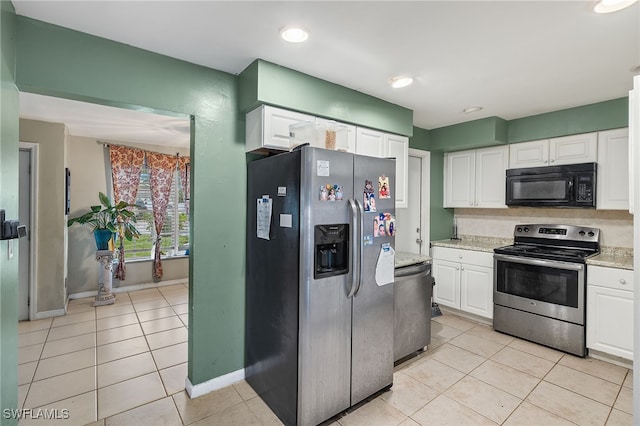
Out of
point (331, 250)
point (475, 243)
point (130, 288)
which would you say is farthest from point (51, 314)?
point (475, 243)

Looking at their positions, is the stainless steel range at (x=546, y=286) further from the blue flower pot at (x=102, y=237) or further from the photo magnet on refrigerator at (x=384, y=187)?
the blue flower pot at (x=102, y=237)

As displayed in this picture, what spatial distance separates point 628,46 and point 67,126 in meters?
5.62

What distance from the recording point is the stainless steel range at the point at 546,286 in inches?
113

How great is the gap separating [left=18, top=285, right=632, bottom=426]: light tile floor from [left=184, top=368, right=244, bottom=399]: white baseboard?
44 millimetres

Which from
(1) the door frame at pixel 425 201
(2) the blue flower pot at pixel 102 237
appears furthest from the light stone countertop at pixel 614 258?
(2) the blue flower pot at pixel 102 237

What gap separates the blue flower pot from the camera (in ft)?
14.1

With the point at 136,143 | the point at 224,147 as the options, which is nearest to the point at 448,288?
the point at 224,147

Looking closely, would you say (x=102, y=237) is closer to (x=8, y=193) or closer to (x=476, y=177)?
(x=8, y=193)

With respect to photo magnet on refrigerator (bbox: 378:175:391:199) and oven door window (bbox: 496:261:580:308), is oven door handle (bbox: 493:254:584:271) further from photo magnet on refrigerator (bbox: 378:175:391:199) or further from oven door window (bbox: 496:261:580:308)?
photo magnet on refrigerator (bbox: 378:175:391:199)

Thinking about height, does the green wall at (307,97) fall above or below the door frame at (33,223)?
above

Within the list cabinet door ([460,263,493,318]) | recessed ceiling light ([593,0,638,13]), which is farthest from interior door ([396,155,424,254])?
recessed ceiling light ([593,0,638,13])

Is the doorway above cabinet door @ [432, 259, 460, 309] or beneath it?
above

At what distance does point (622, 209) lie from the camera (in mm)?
2947

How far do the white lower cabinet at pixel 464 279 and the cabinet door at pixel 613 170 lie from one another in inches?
46.2
